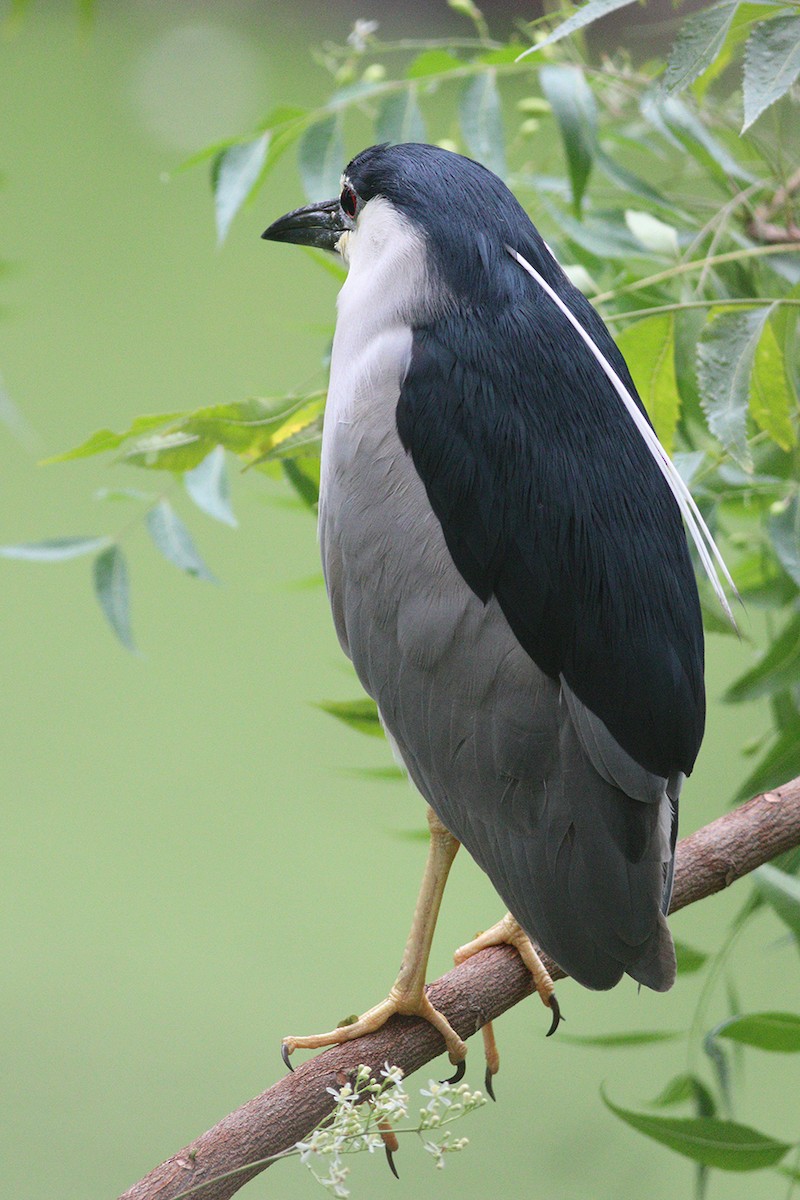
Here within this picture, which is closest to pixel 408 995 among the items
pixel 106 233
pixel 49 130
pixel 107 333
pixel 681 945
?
pixel 681 945

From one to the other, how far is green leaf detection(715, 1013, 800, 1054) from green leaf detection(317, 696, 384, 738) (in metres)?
0.35

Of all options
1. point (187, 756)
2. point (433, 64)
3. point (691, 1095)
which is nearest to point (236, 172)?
point (433, 64)

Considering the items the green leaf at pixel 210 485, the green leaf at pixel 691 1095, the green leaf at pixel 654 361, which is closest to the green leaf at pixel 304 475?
the green leaf at pixel 210 485

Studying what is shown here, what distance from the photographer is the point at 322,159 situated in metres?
0.97

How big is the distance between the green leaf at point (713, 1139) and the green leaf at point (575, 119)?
2.33 feet

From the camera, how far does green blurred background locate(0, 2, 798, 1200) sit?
1.75 m

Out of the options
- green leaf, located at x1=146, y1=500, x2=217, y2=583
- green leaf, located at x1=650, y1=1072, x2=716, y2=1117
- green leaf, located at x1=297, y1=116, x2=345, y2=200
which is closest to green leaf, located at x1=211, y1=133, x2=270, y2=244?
green leaf, located at x1=297, y1=116, x2=345, y2=200

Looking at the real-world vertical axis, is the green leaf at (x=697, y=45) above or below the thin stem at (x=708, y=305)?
above

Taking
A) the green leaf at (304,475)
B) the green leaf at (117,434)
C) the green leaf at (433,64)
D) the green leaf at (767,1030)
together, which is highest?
the green leaf at (433,64)

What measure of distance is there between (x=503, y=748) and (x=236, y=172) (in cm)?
55

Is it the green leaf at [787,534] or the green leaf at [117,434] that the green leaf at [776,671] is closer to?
the green leaf at [787,534]

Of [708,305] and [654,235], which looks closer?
[708,305]

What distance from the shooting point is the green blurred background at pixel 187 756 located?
5.75 ft

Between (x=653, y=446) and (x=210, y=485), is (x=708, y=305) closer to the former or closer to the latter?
(x=653, y=446)
